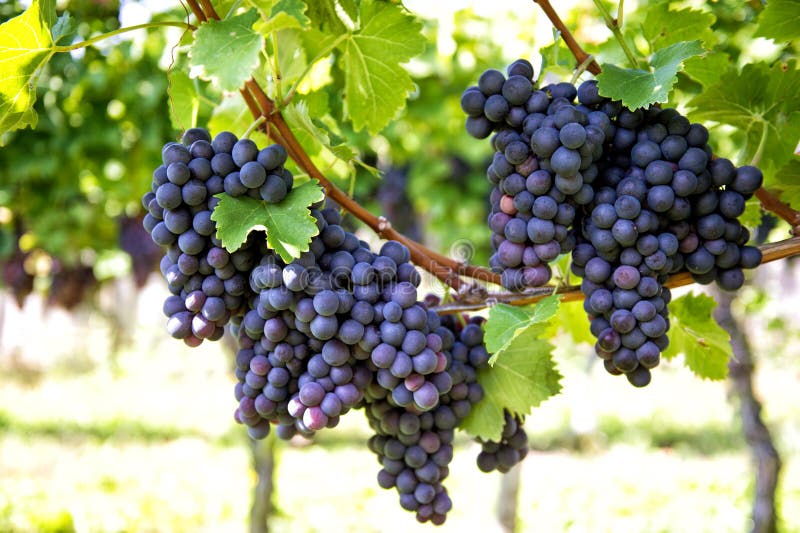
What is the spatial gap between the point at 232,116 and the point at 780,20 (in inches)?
37.9

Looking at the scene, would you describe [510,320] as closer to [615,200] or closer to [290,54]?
[615,200]

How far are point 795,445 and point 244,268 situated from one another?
24.0ft

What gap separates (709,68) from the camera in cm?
115

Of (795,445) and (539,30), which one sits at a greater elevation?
(539,30)

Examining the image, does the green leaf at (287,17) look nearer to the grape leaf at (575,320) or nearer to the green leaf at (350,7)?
the green leaf at (350,7)

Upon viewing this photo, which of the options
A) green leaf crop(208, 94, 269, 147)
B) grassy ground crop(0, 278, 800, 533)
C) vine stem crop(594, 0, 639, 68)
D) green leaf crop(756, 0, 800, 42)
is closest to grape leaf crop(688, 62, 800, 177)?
green leaf crop(756, 0, 800, 42)

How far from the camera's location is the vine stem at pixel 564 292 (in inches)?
38.1

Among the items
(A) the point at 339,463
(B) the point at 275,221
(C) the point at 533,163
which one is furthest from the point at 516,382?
(A) the point at 339,463

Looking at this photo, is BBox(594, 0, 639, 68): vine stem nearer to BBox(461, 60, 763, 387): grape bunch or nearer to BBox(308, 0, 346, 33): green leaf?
BBox(461, 60, 763, 387): grape bunch

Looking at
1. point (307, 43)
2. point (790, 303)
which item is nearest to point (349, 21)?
point (307, 43)

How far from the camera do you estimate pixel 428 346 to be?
0.97 m

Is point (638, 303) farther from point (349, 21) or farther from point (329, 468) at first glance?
point (329, 468)

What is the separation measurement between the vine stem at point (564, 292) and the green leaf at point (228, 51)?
495 millimetres

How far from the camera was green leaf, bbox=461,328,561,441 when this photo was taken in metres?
1.13
